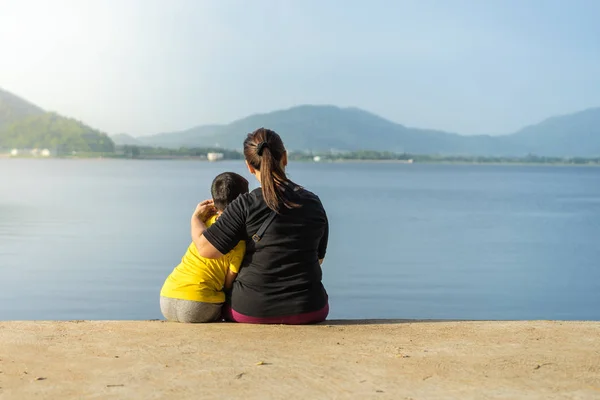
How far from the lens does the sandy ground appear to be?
13.1 ft

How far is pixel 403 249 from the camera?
814 inches

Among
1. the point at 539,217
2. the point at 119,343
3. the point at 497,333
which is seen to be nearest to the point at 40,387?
the point at 119,343

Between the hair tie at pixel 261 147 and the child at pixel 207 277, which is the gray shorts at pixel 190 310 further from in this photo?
the hair tie at pixel 261 147

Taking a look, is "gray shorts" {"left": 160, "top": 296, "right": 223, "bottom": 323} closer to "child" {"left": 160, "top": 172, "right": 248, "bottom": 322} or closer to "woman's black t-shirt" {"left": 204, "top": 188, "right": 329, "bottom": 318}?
"child" {"left": 160, "top": 172, "right": 248, "bottom": 322}

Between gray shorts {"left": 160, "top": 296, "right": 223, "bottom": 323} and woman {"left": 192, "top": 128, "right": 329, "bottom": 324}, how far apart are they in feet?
0.39

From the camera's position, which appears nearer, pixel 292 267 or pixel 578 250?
pixel 292 267

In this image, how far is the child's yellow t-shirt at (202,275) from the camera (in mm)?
5414

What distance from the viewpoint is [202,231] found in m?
5.27

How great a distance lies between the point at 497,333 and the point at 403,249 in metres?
15.3

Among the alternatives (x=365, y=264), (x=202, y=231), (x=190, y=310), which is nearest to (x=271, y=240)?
(x=202, y=231)

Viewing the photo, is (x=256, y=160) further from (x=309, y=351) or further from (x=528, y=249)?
(x=528, y=249)

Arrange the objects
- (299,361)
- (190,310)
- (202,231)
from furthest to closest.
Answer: (190,310) < (202,231) < (299,361)

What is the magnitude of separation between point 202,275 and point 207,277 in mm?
36

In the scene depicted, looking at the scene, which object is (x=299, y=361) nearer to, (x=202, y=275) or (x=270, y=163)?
(x=202, y=275)
